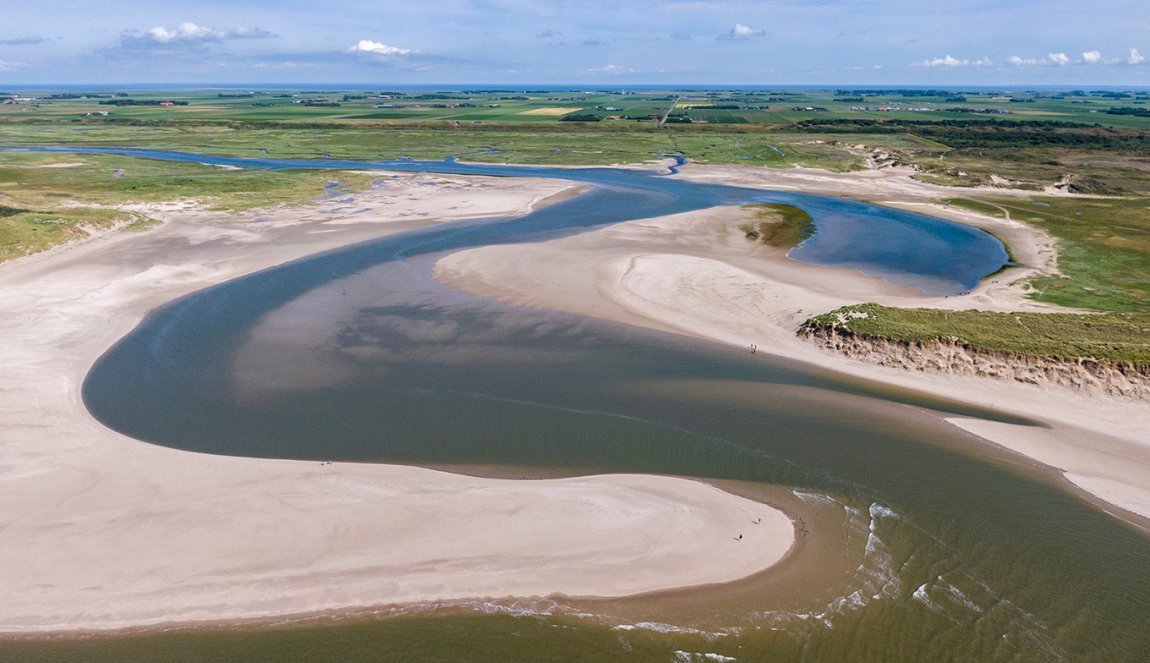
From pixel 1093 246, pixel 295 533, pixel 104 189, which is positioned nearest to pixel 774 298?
pixel 295 533

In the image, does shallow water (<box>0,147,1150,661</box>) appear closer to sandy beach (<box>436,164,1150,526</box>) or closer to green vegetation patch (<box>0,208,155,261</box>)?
sandy beach (<box>436,164,1150,526</box>)

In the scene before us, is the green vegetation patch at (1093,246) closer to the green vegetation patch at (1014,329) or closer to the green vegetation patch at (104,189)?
the green vegetation patch at (1014,329)

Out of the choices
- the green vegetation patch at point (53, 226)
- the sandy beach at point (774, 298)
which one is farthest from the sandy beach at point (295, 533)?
the green vegetation patch at point (53, 226)

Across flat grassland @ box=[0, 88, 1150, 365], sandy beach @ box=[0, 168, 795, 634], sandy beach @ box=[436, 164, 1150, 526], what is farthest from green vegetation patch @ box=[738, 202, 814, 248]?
sandy beach @ box=[0, 168, 795, 634]

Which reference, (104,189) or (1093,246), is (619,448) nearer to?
(1093,246)

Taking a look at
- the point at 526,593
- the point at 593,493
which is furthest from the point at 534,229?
the point at 526,593

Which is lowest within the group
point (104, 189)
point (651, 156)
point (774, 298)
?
point (774, 298)

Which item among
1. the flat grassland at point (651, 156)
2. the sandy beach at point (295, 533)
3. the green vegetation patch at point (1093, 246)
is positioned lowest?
the sandy beach at point (295, 533)
